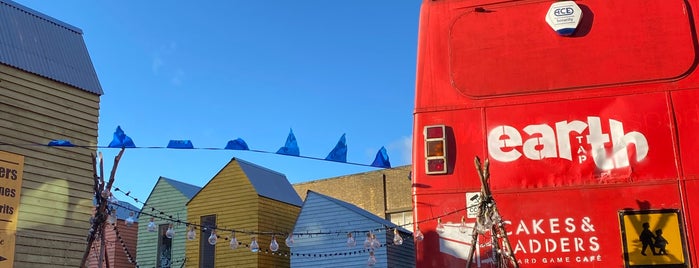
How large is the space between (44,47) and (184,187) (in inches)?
525

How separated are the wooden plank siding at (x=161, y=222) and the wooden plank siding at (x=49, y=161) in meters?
10.1

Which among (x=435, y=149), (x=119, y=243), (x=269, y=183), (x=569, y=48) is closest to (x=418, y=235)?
(x=435, y=149)

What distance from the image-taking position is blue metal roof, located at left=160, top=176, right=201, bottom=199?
Result: 26.8 metres

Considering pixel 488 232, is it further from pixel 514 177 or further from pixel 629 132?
pixel 629 132

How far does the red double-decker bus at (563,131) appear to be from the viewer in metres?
6.72

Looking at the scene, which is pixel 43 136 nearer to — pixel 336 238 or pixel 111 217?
pixel 111 217

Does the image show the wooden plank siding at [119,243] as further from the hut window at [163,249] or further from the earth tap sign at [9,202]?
the earth tap sign at [9,202]

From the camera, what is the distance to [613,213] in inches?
266

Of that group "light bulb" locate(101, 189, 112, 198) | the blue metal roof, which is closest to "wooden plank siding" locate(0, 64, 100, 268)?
"light bulb" locate(101, 189, 112, 198)

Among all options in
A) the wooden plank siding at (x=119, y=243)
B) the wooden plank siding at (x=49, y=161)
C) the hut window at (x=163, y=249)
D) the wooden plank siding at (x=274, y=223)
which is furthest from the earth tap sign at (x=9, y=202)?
the wooden plank siding at (x=119, y=243)

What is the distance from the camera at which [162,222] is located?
85.5 ft

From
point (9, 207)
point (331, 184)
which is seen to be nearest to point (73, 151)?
point (9, 207)

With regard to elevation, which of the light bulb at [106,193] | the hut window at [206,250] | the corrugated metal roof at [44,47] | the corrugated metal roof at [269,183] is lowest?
the hut window at [206,250]

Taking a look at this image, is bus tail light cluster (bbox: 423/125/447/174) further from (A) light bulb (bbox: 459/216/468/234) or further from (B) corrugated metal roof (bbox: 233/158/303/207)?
(B) corrugated metal roof (bbox: 233/158/303/207)
